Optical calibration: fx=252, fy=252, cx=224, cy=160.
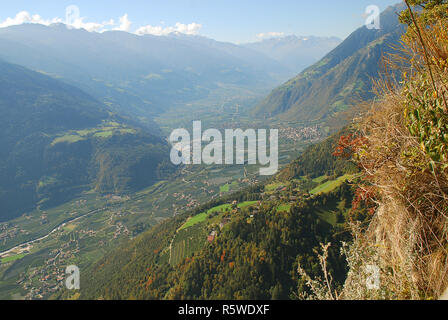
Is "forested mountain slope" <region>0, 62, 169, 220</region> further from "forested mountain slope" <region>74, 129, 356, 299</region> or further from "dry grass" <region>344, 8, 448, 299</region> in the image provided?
"dry grass" <region>344, 8, 448, 299</region>

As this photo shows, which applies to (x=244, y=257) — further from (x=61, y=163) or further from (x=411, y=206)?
(x=61, y=163)

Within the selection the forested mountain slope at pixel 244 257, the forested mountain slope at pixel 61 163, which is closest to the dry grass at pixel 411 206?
the forested mountain slope at pixel 244 257

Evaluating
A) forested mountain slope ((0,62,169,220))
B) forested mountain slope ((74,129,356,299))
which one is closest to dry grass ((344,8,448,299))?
forested mountain slope ((74,129,356,299))

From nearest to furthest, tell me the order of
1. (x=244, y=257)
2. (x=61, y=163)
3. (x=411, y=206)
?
1. (x=411, y=206)
2. (x=244, y=257)
3. (x=61, y=163)

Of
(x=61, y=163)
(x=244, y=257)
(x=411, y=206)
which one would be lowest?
(x=244, y=257)

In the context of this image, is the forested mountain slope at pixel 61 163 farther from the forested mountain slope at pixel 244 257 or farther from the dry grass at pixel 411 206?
the dry grass at pixel 411 206

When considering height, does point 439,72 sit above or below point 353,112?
above

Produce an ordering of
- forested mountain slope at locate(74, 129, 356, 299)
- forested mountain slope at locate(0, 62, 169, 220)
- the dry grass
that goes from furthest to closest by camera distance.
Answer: forested mountain slope at locate(0, 62, 169, 220) < forested mountain slope at locate(74, 129, 356, 299) < the dry grass

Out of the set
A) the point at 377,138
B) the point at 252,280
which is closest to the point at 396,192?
the point at 377,138

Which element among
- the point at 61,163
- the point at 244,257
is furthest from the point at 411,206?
the point at 61,163

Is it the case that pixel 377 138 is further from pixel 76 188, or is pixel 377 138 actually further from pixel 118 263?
pixel 76 188

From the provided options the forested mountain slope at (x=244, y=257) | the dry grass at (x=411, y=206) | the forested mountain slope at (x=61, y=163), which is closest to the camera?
the dry grass at (x=411, y=206)
